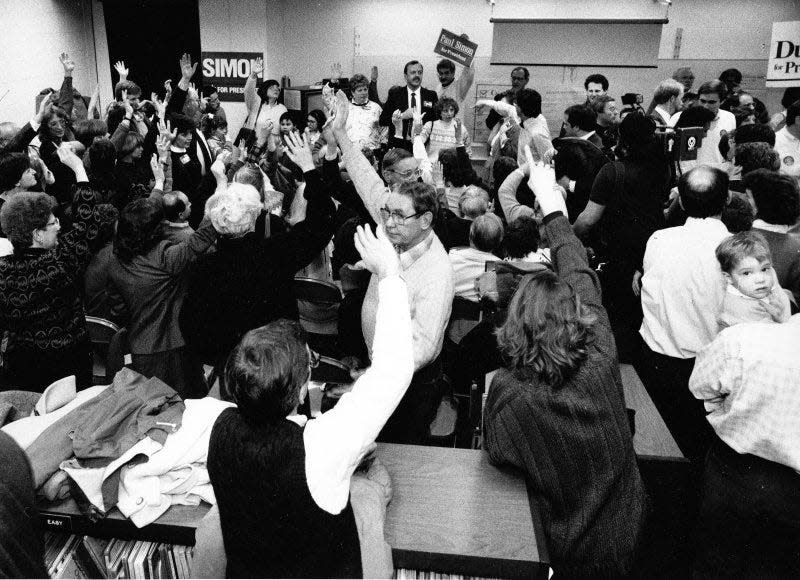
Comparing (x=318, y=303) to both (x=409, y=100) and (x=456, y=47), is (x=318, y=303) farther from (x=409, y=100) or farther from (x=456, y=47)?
(x=409, y=100)

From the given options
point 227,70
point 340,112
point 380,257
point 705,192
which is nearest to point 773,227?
point 705,192

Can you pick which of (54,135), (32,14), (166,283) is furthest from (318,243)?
(32,14)

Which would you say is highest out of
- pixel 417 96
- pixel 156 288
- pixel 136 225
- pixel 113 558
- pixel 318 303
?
pixel 417 96

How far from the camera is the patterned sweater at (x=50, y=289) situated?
2.56 meters

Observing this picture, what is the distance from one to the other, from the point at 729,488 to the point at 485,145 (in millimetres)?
7597

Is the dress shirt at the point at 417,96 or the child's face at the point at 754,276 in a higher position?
the dress shirt at the point at 417,96

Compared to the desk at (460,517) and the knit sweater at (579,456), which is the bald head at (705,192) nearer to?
the knit sweater at (579,456)

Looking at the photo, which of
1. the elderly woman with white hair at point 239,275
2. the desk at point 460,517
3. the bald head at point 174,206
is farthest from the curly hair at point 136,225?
the desk at point 460,517

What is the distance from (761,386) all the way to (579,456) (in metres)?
0.65

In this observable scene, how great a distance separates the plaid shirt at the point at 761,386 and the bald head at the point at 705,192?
90 centimetres

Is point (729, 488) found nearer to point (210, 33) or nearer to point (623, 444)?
point (623, 444)

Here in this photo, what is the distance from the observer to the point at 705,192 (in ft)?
8.93

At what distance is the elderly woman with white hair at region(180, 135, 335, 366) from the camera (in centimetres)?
257

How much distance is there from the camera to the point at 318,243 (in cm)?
267
